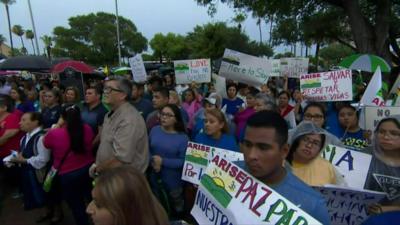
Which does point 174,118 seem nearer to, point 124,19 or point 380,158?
point 380,158

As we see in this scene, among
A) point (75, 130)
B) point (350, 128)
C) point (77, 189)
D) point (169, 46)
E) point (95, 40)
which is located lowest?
point (77, 189)

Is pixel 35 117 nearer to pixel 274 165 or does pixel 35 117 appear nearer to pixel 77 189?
pixel 77 189

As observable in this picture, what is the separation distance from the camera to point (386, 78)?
563 inches

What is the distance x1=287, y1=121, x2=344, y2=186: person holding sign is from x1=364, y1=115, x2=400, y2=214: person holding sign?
36cm

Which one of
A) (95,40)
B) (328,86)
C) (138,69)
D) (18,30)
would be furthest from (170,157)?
(18,30)

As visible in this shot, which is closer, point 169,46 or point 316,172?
point 316,172

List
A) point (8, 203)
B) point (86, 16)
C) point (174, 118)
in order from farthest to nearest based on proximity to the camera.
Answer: point (86, 16) < point (8, 203) < point (174, 118)

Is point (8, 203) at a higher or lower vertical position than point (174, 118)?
lower

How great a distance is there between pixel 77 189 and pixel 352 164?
9.71 feet

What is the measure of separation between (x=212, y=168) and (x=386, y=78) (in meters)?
13.8

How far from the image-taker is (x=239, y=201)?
77.2 inches

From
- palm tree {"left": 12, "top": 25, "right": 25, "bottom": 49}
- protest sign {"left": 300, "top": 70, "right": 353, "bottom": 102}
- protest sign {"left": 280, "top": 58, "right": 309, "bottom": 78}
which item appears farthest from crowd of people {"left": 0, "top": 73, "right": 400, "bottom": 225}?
palm tree {"left": 12, "top": 25, "right": 25, "bottom": 49}

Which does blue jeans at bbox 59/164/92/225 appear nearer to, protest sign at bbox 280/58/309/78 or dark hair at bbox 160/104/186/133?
dark hair at bbox 160/104/186/133

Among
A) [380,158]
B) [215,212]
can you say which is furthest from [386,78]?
[215,212]
